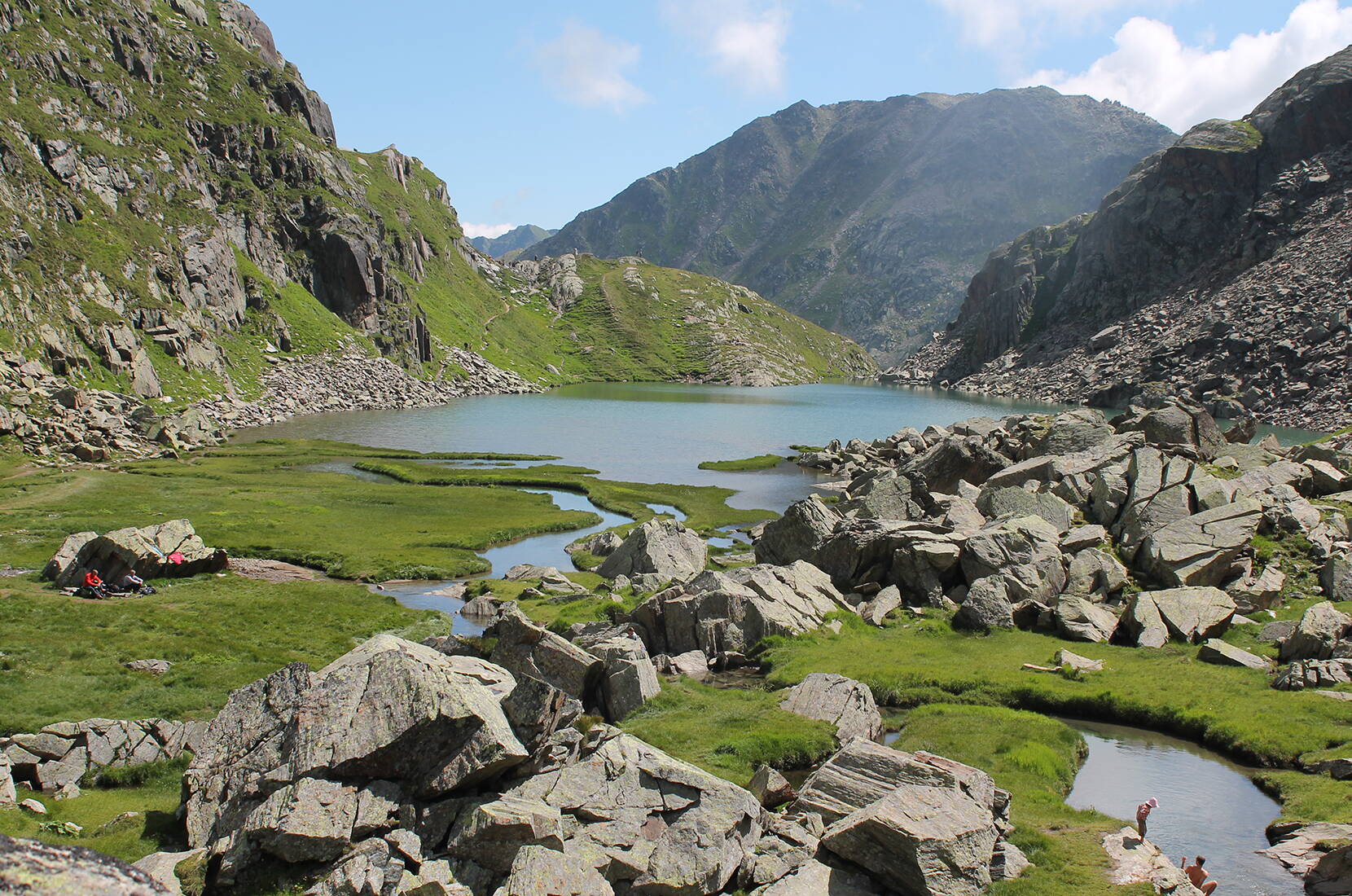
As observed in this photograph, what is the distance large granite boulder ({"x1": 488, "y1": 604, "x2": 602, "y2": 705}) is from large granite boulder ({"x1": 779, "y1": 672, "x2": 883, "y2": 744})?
6.49 m

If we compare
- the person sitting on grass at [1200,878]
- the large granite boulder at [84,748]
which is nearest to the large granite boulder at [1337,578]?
the person sitting on grass at [1200,878]

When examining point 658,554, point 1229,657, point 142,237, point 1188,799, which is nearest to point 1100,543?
point 1229,657

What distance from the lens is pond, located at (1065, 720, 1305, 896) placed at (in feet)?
61.6

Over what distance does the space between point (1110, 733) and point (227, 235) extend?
620 feet

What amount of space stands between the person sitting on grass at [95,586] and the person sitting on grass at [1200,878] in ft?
138

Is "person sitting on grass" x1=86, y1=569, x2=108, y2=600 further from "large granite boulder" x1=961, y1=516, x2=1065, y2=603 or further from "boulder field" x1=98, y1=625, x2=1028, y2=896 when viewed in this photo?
"large granite boulder" x1=961, y1=516, x2=1065, y2=603

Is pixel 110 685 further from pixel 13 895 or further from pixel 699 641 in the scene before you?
pixel 13 895

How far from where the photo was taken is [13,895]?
5.64 m

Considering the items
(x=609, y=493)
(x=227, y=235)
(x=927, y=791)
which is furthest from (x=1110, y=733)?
(x=227, y=235)

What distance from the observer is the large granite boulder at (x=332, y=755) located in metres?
15.4

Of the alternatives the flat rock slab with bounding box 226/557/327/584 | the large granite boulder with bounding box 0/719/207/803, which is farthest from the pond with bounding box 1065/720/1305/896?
the flat rock slab with bounding box 226/557/327/584

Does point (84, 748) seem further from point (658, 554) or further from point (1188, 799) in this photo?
point (658, 554)

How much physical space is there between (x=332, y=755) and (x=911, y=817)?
11367 mm

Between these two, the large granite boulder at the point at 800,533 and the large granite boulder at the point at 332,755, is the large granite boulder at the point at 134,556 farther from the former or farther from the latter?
the large granite boulder at the point at 800,533
